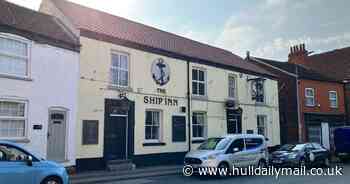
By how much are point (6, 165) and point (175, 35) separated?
1854 cm

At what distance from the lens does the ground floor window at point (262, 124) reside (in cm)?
2652

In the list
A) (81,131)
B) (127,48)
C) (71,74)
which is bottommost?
(81,131)

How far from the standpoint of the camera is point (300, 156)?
17.9 meters

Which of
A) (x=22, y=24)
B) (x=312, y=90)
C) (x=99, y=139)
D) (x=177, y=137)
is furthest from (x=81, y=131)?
(x=312, y=90)

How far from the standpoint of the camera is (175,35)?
25547 mm

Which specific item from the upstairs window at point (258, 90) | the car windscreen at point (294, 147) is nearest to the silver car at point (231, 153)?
the car windscreen at point (294, 147)

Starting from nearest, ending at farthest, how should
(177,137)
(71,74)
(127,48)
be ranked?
(71,74) < (127,48) < (177,137)

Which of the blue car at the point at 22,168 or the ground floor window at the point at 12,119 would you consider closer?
the blue car at the point at 22,168

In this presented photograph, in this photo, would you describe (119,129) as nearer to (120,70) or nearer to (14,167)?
(120,70)

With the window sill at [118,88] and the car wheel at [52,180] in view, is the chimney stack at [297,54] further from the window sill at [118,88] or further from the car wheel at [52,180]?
the car wheel at [52,180]

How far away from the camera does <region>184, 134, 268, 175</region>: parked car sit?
14.5 meters

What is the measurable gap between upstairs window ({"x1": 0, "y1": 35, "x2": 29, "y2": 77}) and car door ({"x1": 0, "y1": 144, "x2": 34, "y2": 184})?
503 centimetres

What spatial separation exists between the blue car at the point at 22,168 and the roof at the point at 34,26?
19.6ft

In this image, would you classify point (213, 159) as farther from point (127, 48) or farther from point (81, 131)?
point (127, 48)
